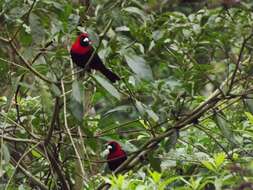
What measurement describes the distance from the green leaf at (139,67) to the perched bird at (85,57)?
42cm

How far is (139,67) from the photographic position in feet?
8.84

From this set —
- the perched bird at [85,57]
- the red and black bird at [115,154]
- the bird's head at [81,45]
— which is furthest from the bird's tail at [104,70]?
the red and black bird at [115,154]

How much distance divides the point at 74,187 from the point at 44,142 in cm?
52

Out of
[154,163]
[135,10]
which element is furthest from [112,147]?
[135,10]

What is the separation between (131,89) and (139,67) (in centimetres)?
47

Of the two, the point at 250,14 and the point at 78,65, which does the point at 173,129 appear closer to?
the point at 250,14

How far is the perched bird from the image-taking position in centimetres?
317

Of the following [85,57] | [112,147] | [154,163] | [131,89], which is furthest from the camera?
[112,147]

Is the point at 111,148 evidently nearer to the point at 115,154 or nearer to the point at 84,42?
the point at 115,154

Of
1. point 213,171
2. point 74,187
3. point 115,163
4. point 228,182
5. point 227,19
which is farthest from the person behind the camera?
point 115,163

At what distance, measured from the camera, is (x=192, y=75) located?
9.62 ft

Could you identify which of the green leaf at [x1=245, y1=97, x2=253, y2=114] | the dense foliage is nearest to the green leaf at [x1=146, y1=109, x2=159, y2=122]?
the dense foliage

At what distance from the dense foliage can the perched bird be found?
5 cm

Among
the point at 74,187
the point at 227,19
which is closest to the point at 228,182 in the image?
the point at 227,19
